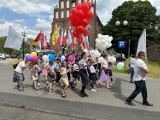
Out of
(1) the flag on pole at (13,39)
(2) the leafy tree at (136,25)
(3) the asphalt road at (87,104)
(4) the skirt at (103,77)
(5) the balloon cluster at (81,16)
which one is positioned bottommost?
(3) the asphalt road at (87,104)

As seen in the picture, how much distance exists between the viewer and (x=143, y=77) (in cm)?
877

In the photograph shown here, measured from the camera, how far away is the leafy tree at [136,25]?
43938mm

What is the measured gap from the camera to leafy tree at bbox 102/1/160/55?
43938 millimetres

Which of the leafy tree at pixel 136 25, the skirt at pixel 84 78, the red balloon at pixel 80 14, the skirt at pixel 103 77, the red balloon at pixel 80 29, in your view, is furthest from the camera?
the leafy tree at pixel 136 25

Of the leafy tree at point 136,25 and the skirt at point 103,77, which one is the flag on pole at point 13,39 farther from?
the leafy tree at point 136,25

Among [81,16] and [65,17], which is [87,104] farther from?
[65,17]

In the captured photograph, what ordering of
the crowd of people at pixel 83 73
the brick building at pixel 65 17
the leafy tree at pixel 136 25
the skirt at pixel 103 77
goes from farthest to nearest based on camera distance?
the brick building at pixel 65 17 → the leafy tree at pixel 136 25 → the skirt at pixel 103 77 → the crowd of people at pixel 83 73

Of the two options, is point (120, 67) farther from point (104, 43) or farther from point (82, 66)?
point (82, 66)

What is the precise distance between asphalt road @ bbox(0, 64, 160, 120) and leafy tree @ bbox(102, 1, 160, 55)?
3304cm

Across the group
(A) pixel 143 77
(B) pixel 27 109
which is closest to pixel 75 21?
(A) pixel 143 77

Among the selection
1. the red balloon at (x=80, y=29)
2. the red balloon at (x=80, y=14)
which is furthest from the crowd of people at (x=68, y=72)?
the red balloon at (x=80, y=14)

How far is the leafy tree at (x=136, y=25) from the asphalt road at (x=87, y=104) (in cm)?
3304

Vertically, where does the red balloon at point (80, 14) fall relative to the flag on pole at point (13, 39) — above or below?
above

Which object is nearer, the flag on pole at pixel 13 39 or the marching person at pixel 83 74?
the marching person at pixel 83 74
